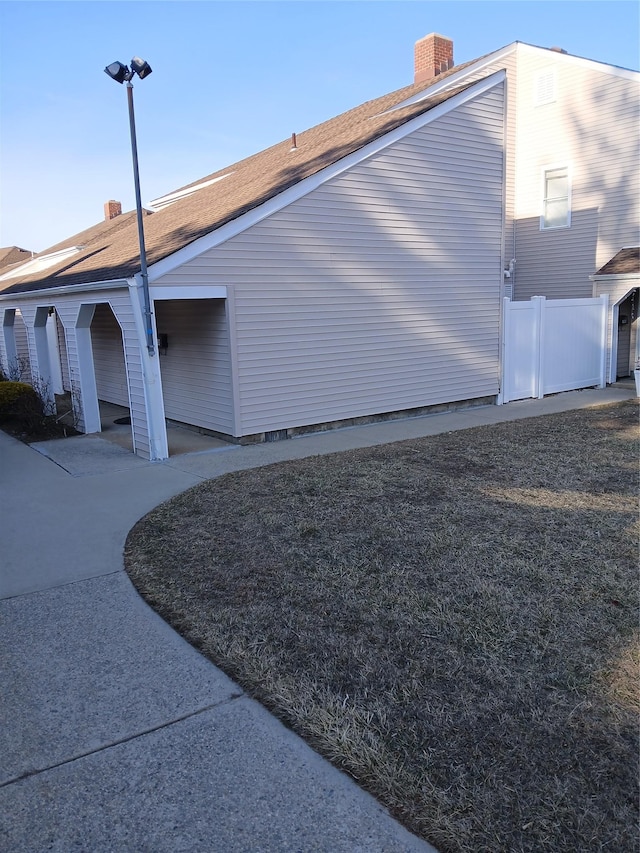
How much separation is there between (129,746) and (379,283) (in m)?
8.50

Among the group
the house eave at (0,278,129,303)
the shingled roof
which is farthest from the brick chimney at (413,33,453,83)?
the house eave at (0,278,129,303)

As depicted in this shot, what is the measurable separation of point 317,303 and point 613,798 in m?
7.98

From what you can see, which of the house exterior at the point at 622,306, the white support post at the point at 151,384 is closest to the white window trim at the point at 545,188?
the house exterior at the point at 622,306

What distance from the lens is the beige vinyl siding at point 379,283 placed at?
919 cm

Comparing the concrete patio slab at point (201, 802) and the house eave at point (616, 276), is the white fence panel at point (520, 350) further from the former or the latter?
the concrete patio slab at point (201, 802)

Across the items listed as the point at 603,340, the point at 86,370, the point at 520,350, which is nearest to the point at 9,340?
the point at 86,370

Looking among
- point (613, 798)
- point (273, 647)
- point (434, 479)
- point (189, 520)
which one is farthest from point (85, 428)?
point (613, 798)

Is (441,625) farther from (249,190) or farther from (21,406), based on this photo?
(21,406)

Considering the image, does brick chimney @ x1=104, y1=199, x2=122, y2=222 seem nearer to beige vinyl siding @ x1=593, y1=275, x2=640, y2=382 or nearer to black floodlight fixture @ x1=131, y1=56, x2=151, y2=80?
beige vinyl siding @ x1=593, y1=275, x2=640, y2=382

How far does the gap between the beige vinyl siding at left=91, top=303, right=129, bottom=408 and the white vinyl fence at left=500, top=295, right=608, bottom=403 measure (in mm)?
7629

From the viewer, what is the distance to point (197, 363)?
32.7ft

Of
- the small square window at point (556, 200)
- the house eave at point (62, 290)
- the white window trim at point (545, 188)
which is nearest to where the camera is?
the house eave at point (62, 290)

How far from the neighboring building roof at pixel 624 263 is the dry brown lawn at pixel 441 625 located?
8.10m

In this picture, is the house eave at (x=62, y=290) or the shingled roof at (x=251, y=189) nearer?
the house eave at (x=62, y=290)
